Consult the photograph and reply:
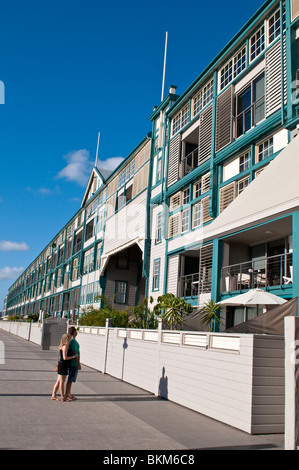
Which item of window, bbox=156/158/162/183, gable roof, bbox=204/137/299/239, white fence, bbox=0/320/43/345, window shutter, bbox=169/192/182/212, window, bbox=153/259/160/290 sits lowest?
white fence, bbox=0/320/43/345

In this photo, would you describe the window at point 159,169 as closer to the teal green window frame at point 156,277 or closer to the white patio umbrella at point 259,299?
the teal green window frame at point 156,277

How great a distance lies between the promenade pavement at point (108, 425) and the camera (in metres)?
6.38

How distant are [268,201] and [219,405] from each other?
7.66 meters

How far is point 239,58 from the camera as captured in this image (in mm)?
18906

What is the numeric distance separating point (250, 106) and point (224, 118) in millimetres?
Answer: 1936

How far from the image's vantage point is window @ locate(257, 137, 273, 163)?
53.9 ft

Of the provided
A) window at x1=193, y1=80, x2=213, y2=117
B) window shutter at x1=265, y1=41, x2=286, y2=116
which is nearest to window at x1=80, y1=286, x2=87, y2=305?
window at x1=193, y1=80, x2=213, y2=117

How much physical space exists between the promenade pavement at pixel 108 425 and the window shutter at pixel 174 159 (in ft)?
47.0

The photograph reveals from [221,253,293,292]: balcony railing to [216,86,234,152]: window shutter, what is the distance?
527 cm

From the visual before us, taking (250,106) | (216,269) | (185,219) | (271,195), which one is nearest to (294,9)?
(250,106)

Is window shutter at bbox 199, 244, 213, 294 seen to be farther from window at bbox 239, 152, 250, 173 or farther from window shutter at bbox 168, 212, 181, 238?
window at bbox 239, 152, 250, 173

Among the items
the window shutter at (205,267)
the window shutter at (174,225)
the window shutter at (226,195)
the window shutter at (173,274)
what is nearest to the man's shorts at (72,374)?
the window shutter at (205,267)
